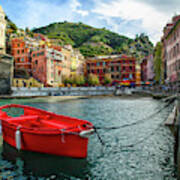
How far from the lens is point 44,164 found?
737 centimetres

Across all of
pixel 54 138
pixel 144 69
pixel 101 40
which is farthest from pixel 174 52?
pixel 101 40

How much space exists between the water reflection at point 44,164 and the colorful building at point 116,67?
66.3m

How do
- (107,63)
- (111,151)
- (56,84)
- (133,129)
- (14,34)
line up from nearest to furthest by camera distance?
(111,151) → (133,129) → (56,84) → (14,34) → (107,63)

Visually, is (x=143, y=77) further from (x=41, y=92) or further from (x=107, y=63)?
(x=41, y=92)

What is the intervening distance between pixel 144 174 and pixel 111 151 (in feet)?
8.19

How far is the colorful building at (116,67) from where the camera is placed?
73125mm

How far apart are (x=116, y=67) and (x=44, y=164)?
69.5 metres

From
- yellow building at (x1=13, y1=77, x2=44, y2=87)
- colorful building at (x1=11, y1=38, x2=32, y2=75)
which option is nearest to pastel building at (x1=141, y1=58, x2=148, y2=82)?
yellow building at (x1=13, y1=77, x2=44, y2=87)

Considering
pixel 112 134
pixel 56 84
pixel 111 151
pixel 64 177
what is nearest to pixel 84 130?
pixel 64 177

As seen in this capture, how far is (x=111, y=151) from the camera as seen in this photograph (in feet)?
29.2

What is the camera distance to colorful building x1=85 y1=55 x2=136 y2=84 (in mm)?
73125

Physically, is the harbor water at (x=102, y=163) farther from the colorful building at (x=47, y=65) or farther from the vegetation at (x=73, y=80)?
the vegetation at (x=73, y=80)

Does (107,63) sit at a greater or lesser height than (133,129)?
greater

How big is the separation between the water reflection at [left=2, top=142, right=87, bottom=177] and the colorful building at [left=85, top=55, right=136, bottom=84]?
66.3m
